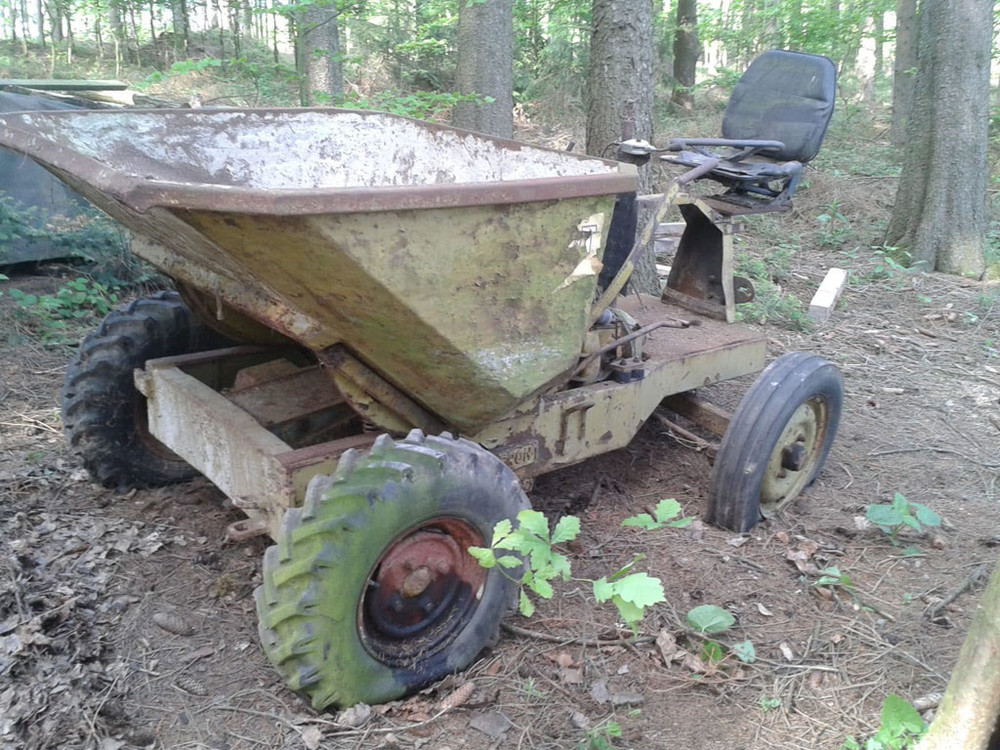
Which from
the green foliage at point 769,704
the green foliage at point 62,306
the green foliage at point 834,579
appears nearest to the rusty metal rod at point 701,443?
the green foliage at point 834,579

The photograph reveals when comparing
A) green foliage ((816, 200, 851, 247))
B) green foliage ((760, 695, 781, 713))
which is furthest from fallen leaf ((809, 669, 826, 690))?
green foliage ((816, 200, 851, 247))

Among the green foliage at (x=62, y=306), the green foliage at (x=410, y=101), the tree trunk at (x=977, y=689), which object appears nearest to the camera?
the tree trunk at (x=977, y=689)

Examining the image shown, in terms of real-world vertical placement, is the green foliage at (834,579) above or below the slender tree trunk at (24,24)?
below

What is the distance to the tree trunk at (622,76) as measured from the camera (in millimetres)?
5492

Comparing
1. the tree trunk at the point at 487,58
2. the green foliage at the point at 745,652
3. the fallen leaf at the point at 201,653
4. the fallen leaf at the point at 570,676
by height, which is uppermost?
the tree trunk at the point at 487,58

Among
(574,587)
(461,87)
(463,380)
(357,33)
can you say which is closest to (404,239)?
(463,380)

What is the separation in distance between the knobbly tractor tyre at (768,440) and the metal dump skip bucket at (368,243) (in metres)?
0.95

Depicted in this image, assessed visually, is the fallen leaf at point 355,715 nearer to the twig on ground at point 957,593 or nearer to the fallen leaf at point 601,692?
the fallen leaf at point 601,692

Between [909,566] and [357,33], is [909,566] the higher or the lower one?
the lower one

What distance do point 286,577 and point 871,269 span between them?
692 cm

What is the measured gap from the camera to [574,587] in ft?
10.3

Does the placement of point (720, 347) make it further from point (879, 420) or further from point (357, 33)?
point (357, 33)

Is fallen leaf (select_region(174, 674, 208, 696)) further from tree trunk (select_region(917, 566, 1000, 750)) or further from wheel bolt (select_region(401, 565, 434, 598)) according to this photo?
tree trunk (select_region(917, 566, 1000, 750))

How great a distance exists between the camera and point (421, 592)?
2.59 metres
